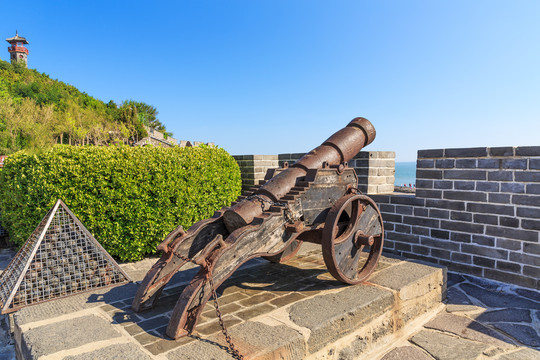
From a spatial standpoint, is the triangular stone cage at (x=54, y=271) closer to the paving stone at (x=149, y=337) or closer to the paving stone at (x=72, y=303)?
the paving stone at (x=72, y=303)

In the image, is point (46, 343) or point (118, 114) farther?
point (118, 114)

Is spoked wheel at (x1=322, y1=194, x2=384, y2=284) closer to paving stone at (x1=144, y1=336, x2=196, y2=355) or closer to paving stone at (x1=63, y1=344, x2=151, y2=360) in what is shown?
paving stone at (x1=144, y1=336, x2=196, y2=355)

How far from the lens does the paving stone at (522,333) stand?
3020 millimetres

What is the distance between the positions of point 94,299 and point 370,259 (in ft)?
8.55

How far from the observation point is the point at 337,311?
271 cm

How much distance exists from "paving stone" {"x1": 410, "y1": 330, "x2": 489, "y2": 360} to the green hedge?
11.1ft

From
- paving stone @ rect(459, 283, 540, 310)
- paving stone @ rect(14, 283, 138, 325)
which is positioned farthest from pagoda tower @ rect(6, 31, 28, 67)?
paving stone @ rect(459, 283, 540, 310)

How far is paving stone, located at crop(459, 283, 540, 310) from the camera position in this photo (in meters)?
3.69

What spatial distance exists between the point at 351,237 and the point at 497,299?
1906mm

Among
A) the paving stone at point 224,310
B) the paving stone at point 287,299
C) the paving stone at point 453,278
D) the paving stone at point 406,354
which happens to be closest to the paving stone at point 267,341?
the paving stone at point 224,310

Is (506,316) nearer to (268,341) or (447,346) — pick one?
(447,346)

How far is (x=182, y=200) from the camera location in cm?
507

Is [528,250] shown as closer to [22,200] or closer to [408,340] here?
[408,340]

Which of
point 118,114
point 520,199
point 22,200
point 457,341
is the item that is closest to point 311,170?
point 457,341
